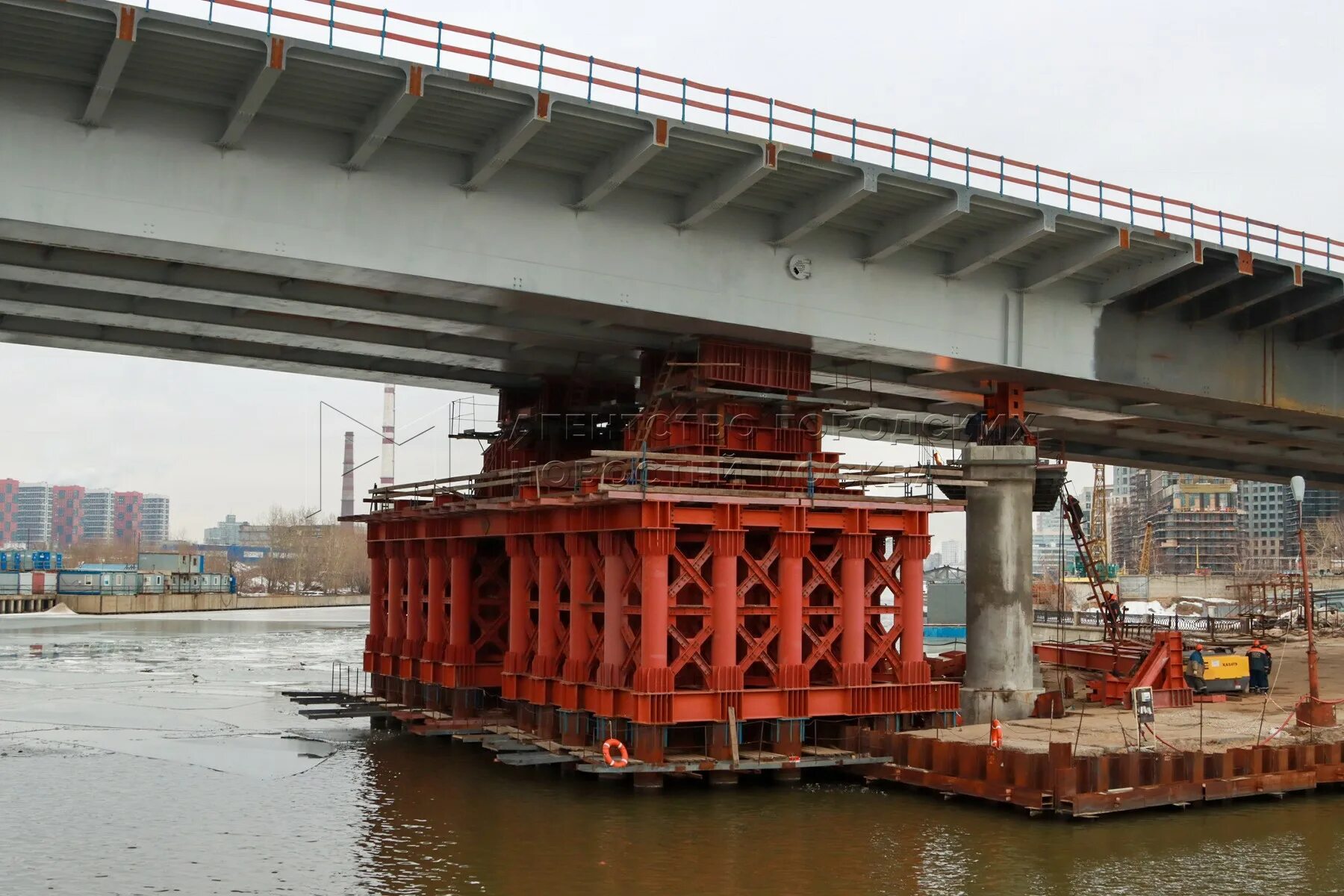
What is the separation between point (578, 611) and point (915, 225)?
1131cm

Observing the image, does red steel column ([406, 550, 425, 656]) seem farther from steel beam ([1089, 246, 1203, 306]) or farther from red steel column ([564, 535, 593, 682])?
steel beam ([1089, 246, 1203, 306])

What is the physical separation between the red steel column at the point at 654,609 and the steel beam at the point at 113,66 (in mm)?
12400

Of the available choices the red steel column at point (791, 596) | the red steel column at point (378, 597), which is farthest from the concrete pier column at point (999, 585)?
the red steel column at point (378, 597)

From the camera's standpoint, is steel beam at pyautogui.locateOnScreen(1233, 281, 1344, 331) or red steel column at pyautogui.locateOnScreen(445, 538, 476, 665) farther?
red steel column at pyautogui.locateOnScreen(445, 538, 476, 665)

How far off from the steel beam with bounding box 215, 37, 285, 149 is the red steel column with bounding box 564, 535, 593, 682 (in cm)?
1118

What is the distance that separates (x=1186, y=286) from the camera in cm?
3394

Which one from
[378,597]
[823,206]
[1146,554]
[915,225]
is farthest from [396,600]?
[1146,554]

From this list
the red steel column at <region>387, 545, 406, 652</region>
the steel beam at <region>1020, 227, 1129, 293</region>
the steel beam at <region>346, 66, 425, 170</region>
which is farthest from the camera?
the red steel column at <region>387, 545, 406, 652</region>

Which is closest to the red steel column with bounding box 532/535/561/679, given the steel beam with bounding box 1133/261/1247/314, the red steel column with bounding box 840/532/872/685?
the red steel column with bounding box 840/532/872/685

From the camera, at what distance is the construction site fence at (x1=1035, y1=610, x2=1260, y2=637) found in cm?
6053

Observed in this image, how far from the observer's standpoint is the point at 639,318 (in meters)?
28.0

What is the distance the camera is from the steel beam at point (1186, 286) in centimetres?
3347

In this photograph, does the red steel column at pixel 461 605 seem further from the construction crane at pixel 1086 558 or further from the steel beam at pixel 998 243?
the construction crane at pixel 1086 558

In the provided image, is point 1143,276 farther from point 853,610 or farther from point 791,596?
point 791,596
